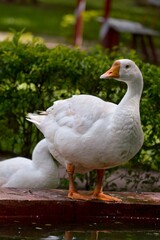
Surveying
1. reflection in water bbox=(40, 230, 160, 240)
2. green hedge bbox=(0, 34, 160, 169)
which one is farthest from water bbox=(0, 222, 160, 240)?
green hedge bbox=(0, 34, 160, 169)

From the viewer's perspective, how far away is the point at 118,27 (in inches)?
787

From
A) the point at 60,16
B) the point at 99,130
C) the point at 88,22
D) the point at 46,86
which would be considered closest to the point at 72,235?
the point at 99,130

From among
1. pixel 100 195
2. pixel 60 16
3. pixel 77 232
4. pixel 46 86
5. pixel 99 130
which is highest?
pixel 99 130

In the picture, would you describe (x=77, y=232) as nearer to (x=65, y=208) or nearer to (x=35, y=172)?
(x=65, y=208)

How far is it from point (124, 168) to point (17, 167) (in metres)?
1.30

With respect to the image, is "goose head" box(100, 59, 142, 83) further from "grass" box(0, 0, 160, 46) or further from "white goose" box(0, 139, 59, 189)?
"grass" box(0, 0, 160, 46)

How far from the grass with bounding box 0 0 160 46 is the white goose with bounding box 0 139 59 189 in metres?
14.1

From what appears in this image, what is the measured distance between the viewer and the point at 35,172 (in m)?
8.57

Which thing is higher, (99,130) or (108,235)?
(99,130)

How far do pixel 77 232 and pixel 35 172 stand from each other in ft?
4.19

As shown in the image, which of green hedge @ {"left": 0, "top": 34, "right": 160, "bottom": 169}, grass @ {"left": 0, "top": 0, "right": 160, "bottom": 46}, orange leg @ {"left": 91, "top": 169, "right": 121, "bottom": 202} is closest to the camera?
orange leg @ {"left": 91, "top": 169, "right": 121, "bottom": 202}

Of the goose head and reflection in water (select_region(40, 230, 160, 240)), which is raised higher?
the goose head

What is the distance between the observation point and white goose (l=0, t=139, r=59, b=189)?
8.54 m

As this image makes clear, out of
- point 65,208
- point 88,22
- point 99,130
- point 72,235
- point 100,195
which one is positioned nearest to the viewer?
point 72,235
